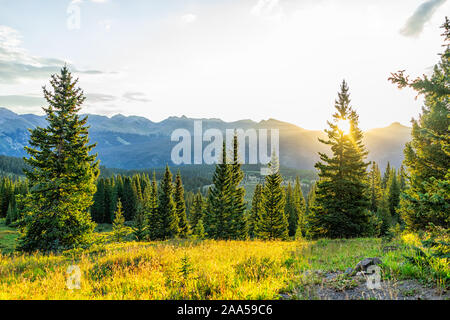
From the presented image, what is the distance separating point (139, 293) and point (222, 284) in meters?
1.95

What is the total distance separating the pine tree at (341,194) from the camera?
19484 mm

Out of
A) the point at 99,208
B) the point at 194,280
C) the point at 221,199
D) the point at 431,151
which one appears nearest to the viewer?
the point at 194,280

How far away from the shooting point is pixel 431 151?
19672 millimetres

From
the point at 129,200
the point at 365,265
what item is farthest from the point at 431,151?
the point at 129,200

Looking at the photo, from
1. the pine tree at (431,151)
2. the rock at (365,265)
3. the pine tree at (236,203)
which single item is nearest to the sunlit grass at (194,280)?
the rock at (365,265)

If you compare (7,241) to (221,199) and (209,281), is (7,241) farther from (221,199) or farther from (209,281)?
(209,281)

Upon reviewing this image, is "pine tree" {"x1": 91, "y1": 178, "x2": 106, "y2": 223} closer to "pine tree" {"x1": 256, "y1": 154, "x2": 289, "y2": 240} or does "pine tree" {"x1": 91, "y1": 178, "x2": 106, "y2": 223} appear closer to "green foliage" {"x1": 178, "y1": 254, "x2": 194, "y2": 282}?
"pine tree" {"x1": 256, "y1": 154, "x2": 289, "y2": 240}

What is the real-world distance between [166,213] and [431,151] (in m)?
36.7

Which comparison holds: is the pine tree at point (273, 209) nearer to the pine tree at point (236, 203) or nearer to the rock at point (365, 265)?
the pine tree at point (236, 203)

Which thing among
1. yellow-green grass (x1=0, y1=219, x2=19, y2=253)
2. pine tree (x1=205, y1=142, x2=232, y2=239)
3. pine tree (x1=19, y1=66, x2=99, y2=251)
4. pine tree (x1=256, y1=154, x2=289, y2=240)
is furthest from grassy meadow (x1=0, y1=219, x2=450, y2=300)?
yellow-green grass (x1=0, y1=219, x2=19, y2=253)
